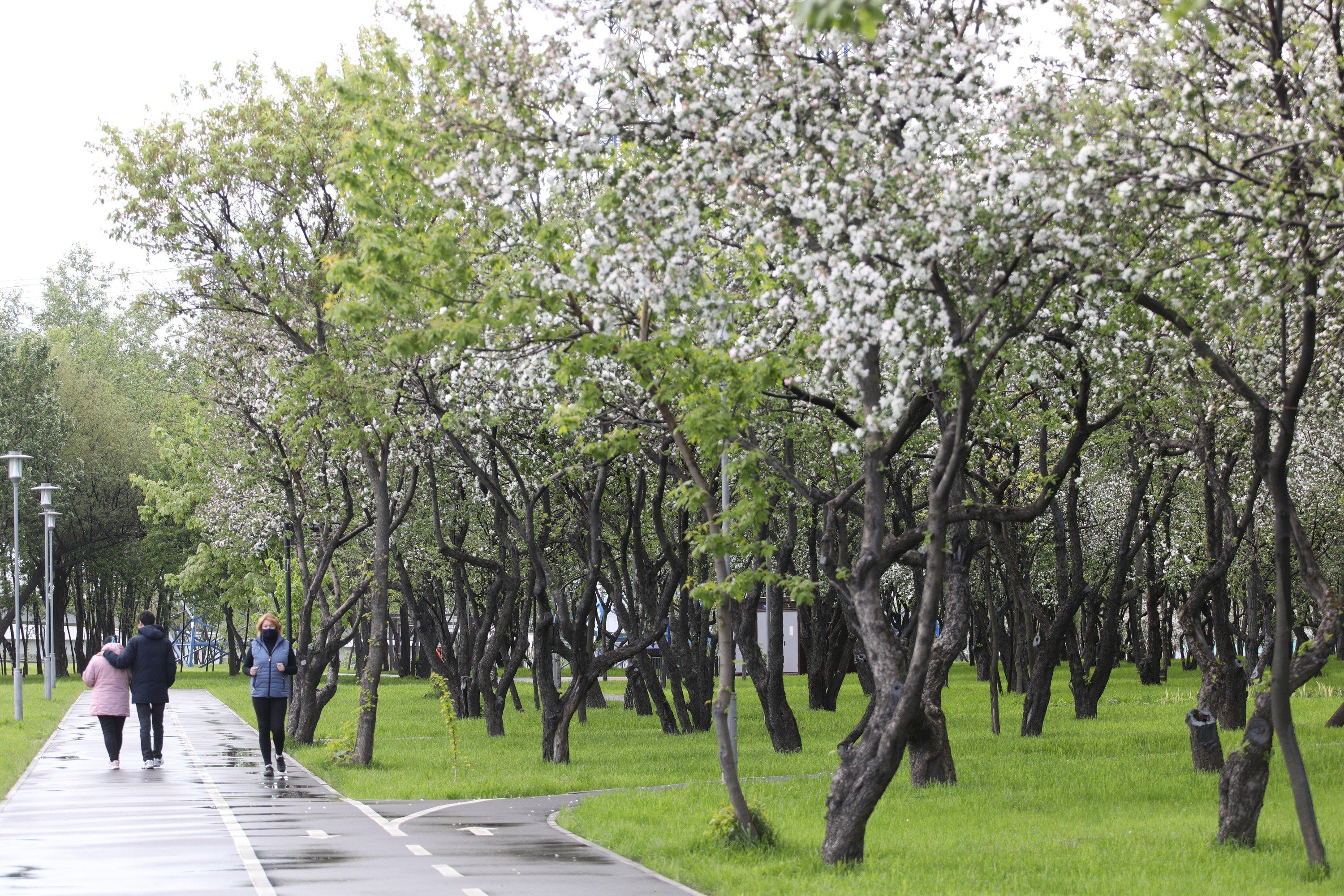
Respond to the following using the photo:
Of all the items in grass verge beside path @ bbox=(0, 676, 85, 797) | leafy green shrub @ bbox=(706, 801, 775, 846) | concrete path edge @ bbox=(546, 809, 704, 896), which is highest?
leafy green shrub @ bbox=(706, 801, 775, 846)

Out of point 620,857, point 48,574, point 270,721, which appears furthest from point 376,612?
point 48,574

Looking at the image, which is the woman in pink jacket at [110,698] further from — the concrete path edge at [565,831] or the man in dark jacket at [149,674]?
the concrete path edge at [565,831]

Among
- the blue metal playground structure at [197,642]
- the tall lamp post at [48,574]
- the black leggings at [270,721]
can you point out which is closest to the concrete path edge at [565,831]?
the black leggings at [270,721]

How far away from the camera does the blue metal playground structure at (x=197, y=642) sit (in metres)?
84.6

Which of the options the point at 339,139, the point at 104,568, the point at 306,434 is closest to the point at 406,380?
the point at 306,434

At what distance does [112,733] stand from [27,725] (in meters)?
9.04

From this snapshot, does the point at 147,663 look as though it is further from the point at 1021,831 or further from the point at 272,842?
the point at 1021,831

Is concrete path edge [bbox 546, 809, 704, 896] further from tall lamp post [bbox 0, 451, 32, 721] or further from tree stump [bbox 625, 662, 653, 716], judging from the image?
tree stump [bbox 625, 662, 653, 716]

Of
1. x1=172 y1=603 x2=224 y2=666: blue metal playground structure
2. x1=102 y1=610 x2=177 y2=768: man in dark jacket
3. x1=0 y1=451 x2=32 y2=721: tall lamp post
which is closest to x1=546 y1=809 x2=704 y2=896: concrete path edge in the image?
x1=102 y1=610 x2=177 y2=768: man in dark jacket

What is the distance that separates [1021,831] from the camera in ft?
38.4

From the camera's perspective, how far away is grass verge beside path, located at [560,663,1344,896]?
9.12 meters

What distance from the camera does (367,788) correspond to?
15.0 metres

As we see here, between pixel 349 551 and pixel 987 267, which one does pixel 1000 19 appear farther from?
pixel 349 551

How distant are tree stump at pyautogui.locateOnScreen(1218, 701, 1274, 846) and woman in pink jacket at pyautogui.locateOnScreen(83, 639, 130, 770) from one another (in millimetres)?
12405
